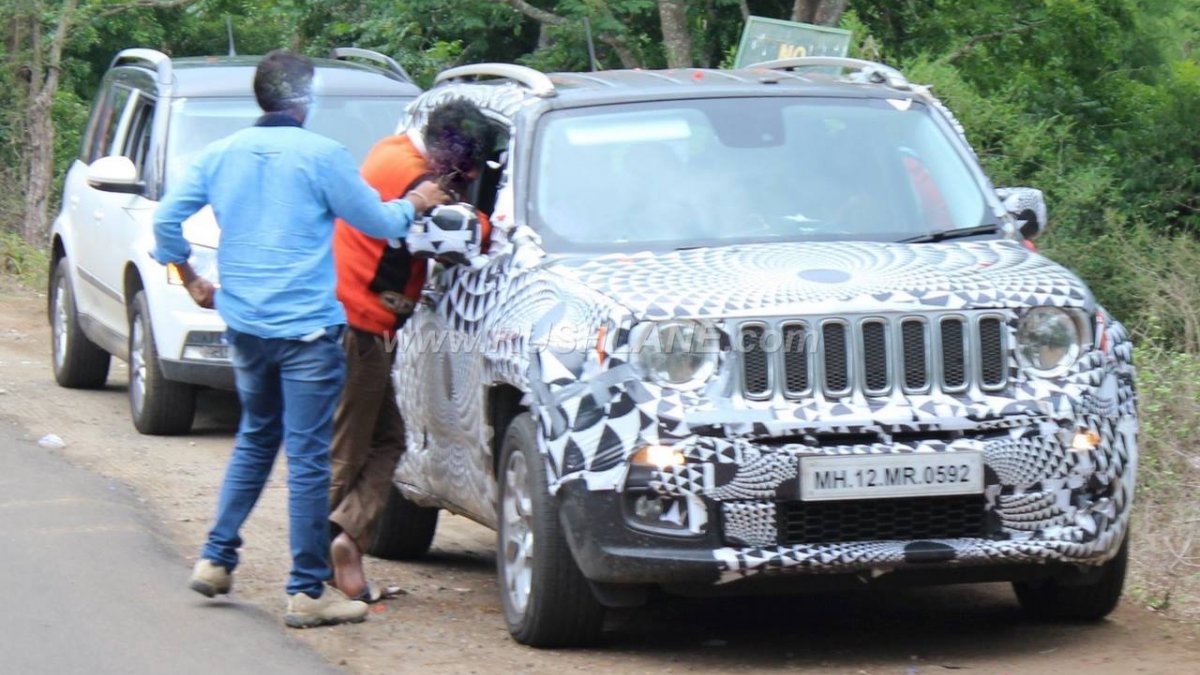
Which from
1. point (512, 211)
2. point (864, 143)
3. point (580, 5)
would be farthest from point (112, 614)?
point (580, 5)

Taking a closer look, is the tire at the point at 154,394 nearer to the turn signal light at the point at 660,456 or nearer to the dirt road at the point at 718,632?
A: the dirt road at the point at 718,632

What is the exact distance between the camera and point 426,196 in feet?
22.9

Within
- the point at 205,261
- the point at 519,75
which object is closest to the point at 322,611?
the point at 519,75

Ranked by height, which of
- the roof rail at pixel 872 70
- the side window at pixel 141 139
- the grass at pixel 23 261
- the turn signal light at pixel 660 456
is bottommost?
the grass at pixel 23 261

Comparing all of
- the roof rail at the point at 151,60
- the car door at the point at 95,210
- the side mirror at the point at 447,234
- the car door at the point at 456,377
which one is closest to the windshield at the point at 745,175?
the side mirror at the point at 447,234

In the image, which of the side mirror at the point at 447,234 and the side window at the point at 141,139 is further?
the side window at the point at 141,139

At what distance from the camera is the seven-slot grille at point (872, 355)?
5.84 meters

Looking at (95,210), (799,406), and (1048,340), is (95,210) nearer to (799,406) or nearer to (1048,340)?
(799,406)

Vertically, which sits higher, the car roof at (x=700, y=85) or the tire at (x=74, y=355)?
the car roof at (x=700, y=85)

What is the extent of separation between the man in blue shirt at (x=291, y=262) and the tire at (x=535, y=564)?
0.63 metres

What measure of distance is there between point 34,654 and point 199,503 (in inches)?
112

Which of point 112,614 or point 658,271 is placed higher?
point 658,271

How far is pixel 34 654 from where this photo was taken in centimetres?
622

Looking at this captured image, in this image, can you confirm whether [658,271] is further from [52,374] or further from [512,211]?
[52,374]
